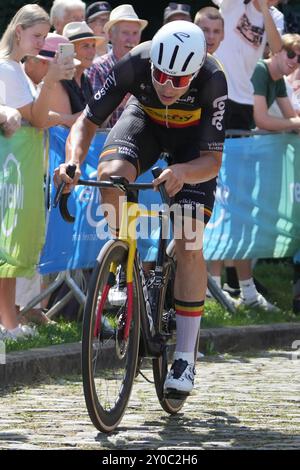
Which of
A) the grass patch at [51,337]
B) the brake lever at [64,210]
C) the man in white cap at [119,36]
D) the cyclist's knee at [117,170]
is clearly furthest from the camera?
the man in white cap at [119,36]

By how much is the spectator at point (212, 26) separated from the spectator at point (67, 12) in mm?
1044

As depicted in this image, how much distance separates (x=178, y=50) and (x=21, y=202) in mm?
2590

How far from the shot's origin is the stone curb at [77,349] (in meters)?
8.40

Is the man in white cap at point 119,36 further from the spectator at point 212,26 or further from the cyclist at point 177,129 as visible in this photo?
the cyclist at point 177,129

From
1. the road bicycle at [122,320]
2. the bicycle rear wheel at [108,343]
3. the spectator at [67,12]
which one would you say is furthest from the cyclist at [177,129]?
the spectator at [67,12]

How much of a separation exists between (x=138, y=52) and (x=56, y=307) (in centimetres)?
341

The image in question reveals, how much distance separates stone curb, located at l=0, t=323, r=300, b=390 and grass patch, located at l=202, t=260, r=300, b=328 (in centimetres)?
23

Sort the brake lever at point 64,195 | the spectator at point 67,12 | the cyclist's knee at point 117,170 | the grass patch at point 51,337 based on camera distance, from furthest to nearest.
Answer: the spectator at point 67,12
the grass patch at point 51,337
the cyclist's knee at point 117,170
the brake lever at point 64,195

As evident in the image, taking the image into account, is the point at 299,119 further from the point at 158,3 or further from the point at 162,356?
the point at 162,356

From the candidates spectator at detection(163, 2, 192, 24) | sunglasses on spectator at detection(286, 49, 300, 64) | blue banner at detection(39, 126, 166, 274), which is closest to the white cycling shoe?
blue banner at detection(39, 126, 166, 274)

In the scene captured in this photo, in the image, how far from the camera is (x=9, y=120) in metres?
8.77

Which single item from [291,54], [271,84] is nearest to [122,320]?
[271,84]

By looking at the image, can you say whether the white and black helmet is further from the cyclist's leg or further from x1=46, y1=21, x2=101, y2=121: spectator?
x1=46, y1=21, x2=101, y2=121: spectator

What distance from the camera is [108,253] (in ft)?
21.7
